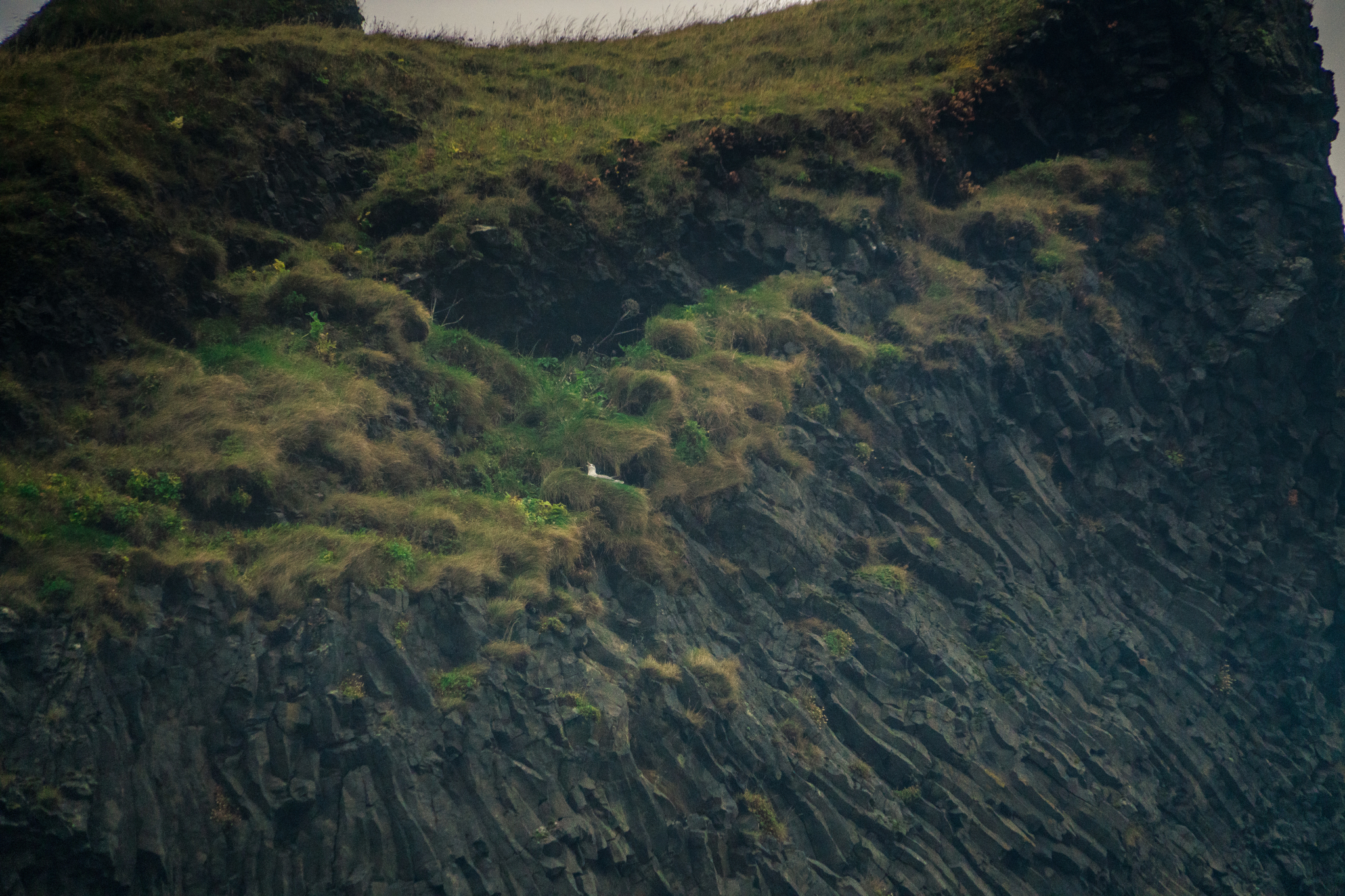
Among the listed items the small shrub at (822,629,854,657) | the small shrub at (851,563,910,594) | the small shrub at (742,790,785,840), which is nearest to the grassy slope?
the small shrub at (851,563,910,594)

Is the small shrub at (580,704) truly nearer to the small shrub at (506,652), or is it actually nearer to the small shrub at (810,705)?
the small shrub at (506,652)

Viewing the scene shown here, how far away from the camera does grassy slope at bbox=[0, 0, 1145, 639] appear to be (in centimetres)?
1003

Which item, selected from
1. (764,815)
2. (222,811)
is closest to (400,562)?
(222,811)

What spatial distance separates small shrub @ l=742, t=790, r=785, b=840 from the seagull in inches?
188

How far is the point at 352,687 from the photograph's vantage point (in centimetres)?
925

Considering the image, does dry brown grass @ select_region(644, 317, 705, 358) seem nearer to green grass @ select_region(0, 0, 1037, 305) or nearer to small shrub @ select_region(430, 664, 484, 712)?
green grass @ select_region(0, 0, 1037, 305)

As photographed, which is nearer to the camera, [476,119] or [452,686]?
[452,686]

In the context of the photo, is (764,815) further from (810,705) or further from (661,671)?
A: (661,671)

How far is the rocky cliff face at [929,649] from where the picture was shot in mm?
8461

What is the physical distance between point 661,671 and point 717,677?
0.79 meters

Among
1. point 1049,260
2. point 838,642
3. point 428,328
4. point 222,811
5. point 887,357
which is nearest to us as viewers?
point 222,811

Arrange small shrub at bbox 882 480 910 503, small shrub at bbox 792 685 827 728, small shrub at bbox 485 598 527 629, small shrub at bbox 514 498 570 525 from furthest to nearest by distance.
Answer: small shrub at bbox 882 480 910 503 → small shrub at bbox 514 498 570 525 → small shrub at bbox 792 685 827 728 → small shrub at bbox 485 598 527 629

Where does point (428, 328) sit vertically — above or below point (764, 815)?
above

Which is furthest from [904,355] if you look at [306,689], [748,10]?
[748,10]
